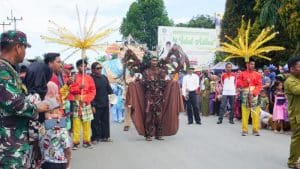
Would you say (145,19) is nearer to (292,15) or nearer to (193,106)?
(292,15)

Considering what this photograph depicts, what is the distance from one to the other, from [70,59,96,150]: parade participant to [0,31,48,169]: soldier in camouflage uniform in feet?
20.1

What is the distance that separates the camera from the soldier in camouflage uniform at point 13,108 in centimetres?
418

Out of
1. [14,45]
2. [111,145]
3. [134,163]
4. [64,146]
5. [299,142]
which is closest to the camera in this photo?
[14,45]

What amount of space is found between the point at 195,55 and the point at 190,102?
2415 centimetres

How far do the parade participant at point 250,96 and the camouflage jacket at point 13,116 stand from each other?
8.66 meters

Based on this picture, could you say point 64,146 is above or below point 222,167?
above

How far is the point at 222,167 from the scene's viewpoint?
8.48 meters

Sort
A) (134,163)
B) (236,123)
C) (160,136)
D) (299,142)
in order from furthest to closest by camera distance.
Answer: (236,123), (160,136), (134,163), (299,142)

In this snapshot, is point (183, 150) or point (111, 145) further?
point (111, 145)

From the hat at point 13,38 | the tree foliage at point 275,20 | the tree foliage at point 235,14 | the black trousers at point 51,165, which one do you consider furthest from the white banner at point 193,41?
the hat at point 13,38

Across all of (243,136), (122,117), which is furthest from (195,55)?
(243,136)

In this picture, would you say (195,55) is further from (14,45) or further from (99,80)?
(14,45)

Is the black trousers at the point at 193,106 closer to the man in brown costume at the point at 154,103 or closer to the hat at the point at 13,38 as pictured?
the man in brown costume at the point at 154,103

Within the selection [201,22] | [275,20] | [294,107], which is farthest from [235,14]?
[201,22]
